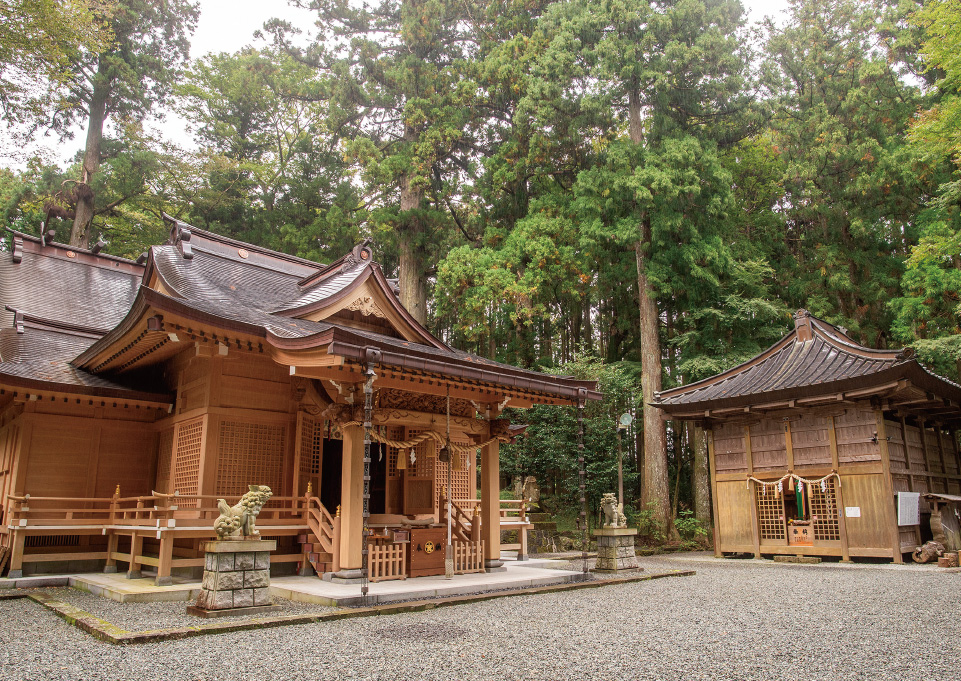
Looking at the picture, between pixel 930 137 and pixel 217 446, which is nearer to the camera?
pixel 217 446

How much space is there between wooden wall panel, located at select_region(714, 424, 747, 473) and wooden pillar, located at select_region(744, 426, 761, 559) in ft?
0.33

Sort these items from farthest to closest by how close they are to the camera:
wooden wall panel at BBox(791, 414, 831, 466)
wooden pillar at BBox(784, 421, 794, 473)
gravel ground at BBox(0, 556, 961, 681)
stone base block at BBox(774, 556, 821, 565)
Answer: wooden pillar at BBox(784, 421, 794, 473), wooden wall panel at BBox(791, 414, 831, 466), stone base block at BBox(774, 556, 821, 565), gravel ground at BBox(0, 556, 961, 681)

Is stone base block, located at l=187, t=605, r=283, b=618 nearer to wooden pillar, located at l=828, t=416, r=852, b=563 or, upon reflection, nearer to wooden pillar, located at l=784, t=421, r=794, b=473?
wooden pillar, located at l=784, t=421, r=794, b=473

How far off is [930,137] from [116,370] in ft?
63.2

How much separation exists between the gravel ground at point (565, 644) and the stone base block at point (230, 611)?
0.73 metres

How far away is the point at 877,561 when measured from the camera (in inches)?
489

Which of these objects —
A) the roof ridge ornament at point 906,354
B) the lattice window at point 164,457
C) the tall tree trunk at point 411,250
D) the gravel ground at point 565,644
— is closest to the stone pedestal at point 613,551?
the gravel ground at point 565,644

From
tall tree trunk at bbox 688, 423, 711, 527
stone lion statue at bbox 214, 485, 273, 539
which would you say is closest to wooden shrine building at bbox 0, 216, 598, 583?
stone lion statue at bbox 214, 485, 273, 539

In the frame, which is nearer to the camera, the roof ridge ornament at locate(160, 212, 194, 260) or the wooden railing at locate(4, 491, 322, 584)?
the wooden railing at locate(4, 491, 322, 584)

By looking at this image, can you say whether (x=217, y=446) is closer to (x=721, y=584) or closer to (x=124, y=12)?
(x=721, y=584)

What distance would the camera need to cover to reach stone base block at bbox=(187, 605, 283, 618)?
6352mm

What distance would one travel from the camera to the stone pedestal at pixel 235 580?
6418 millimetres

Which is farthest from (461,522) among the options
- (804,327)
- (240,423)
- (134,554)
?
(804,327)

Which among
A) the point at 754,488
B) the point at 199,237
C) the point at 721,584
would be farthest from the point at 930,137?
the point at 199,237
